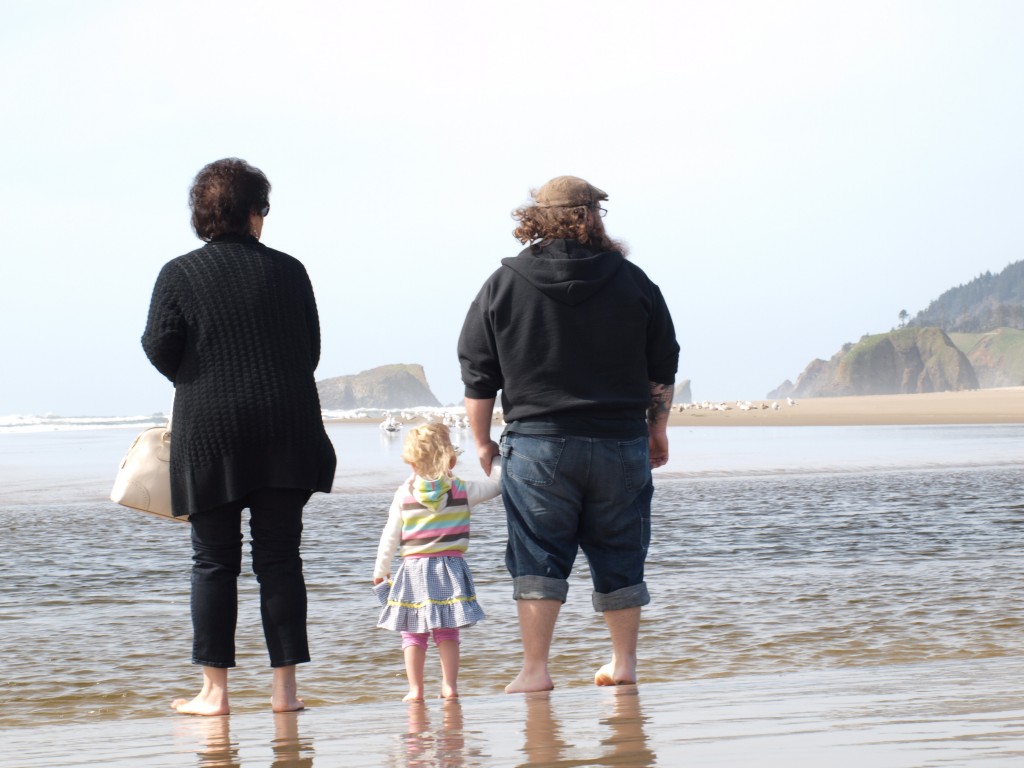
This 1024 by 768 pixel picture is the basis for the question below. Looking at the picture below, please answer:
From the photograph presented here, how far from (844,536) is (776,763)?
6635 millimetres

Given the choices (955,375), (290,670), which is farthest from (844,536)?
(955,375)

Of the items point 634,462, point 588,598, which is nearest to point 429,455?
point 634,462

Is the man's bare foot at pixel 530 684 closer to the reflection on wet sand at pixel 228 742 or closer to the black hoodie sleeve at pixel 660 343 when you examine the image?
the reflection on wet sand at pixel 228 742

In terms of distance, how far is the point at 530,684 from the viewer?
4.11 metres

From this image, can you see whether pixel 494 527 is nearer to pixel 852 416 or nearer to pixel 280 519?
pixel 280 519

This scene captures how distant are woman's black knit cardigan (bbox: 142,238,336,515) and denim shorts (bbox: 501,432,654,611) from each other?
2.17ft

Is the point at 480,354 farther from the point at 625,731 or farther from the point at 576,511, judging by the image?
the point at 625,731

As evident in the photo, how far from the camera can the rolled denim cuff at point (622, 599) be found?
13.5ft

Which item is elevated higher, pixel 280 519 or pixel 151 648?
pixel 280 519

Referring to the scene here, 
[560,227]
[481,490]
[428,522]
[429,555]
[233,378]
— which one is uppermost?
[560,227]

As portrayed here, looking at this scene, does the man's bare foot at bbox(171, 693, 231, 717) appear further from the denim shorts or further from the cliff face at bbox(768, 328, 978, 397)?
the cliff face at bbox(768, 328, 978, 397)

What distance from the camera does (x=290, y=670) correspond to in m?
3.93

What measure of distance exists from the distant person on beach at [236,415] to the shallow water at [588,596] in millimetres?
538

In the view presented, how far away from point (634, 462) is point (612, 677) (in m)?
0.78
